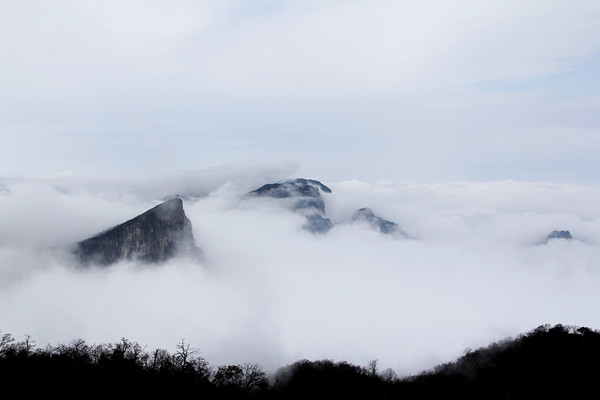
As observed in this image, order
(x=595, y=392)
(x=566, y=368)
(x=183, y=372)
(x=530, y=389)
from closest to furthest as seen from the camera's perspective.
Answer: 1. (x=595, y=392)
2. (x=530, y=389)
3. (x=566, y=368)
4. (x=183, y=372)

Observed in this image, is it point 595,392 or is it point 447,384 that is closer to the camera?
point 595,392

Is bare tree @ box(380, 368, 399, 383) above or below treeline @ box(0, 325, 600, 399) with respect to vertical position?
below

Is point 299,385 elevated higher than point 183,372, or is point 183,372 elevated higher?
point 183,372

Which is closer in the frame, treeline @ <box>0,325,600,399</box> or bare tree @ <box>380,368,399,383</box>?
treeline @ <box>0,325,600,399</box>

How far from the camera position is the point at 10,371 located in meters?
76.4

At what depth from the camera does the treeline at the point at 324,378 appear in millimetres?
74938

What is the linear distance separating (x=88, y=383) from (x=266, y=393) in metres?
41.1

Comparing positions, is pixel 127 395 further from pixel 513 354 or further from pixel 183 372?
pixel 513 354

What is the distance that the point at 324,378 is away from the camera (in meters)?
112

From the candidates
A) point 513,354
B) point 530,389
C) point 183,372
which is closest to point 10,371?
point 183,372

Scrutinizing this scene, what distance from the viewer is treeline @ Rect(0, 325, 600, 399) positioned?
74.9 meters

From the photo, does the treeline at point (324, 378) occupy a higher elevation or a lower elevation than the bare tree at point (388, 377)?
higher

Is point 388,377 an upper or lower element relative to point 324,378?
lower

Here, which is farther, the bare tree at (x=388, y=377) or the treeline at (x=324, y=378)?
the bare tree at (x=388, y=377)
